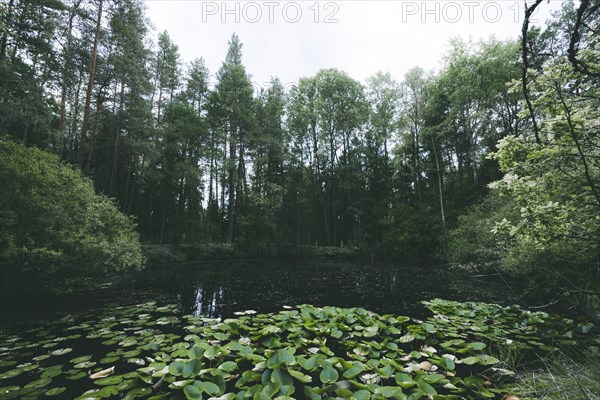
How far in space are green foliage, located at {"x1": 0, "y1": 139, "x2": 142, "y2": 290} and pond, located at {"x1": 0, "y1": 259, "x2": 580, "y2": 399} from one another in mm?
746

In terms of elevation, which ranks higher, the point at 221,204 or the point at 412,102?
the point at 412,102

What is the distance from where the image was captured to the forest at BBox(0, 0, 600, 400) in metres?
2.73

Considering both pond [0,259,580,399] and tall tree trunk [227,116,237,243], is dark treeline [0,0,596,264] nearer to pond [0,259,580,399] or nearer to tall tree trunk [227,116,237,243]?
tall tree trunk [227,116,237,243]

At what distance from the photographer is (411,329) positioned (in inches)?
141

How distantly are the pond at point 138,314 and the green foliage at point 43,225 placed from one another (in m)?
0.75

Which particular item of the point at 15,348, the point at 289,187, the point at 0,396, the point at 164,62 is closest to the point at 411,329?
the point at 0,396

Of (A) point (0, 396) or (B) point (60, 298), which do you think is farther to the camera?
(B) point (60, 298)

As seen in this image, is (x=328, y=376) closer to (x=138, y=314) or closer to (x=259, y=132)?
(x=138, y=314)

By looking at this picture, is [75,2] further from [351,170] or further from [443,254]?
[443,254]

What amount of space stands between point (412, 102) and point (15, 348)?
26.0m

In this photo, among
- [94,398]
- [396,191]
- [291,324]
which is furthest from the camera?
[396,191]

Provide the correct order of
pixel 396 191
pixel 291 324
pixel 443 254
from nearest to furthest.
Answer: pixel 291 324 → pixel 443 254 → pixel 396 191

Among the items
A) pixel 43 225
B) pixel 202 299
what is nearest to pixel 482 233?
pixel 202 299

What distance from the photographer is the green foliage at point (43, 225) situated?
18.3 ft
